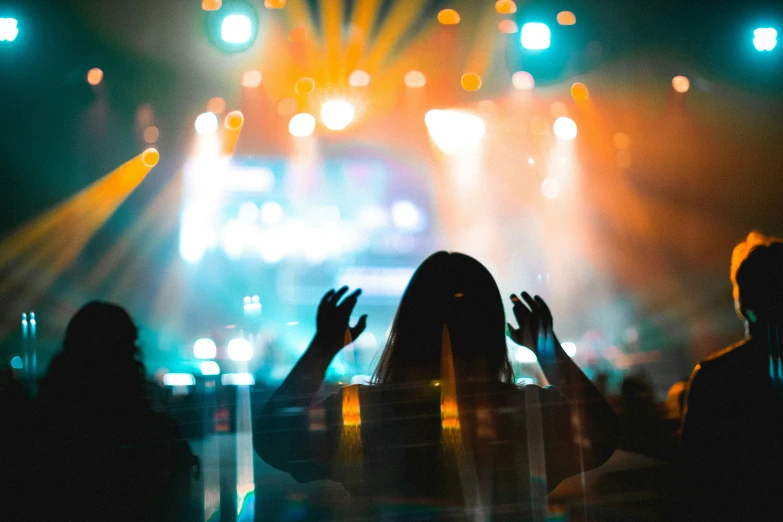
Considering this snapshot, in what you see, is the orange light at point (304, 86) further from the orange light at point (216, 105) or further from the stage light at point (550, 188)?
the stage light at point (550, 188)

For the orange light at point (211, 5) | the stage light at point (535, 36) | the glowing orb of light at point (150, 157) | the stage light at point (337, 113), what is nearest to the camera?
the orange light at point (211, 5)

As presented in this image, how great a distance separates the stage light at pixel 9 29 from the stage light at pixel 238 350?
12.7 feet

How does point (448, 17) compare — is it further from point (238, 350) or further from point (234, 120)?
point (238, 350)

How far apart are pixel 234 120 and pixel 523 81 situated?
8.80 ft

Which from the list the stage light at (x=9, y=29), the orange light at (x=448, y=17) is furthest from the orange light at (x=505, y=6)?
the stage light at (x=9, y=29)

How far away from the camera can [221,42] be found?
149 inches

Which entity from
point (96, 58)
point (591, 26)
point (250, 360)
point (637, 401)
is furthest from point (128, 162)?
point (637, 401)

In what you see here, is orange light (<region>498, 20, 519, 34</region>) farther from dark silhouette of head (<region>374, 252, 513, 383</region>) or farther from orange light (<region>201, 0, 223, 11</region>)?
dark silhouette of head (<region>374, 252, 513, 383</region>)

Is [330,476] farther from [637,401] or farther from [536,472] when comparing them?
[637,401]

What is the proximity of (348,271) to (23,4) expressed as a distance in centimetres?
400

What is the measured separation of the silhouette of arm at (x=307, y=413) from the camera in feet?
3.03

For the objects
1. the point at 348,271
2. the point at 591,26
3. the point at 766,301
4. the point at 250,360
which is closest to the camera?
the point at 766,301

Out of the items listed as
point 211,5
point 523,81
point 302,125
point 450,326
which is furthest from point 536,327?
point 302,125

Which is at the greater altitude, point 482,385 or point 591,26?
point 591,26
